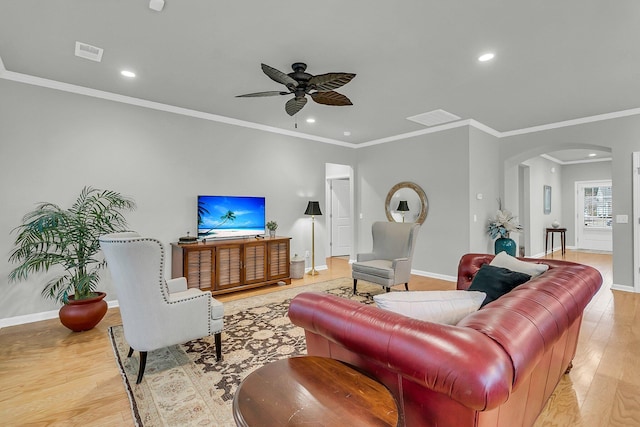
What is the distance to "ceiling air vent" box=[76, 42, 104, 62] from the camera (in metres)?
2.83

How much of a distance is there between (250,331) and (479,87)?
3840 millimetres

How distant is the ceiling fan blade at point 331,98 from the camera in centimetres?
306

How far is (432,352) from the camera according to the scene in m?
1.03

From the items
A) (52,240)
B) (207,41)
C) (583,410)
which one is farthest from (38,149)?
(583,410)

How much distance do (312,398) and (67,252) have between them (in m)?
3.75

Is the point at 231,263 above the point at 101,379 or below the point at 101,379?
above

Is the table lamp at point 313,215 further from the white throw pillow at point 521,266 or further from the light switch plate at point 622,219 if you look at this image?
the light switch plate at point 622,219

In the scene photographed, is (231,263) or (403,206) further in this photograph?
(403,206)

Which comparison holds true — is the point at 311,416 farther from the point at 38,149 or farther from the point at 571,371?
the point at 38,149

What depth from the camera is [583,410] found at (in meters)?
1.96

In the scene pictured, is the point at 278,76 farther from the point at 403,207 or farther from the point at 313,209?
the point at 403,207

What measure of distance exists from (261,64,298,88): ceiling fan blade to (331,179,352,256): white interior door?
4929 mm

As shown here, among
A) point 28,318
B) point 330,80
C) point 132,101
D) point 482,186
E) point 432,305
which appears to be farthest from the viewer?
point 482,186

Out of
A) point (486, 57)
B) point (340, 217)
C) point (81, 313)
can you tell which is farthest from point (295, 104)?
point (340, 217)
